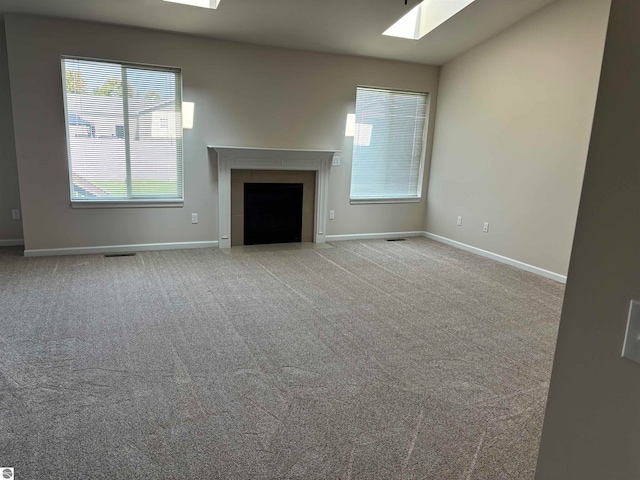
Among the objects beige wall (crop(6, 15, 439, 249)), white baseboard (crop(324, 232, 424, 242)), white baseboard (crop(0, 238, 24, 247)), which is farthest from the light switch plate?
white baseboard (crop(0, 238, 24, 247))

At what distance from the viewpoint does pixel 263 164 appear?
559 centimetres

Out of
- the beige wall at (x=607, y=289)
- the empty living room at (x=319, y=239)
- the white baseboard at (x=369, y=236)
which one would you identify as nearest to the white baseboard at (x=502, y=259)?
the empty living room at (x=319, y=239)

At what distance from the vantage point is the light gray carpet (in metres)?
1.91

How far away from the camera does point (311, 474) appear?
181 cm

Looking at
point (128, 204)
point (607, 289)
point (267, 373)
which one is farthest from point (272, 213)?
point (607, 289)

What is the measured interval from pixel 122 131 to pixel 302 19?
2.43 meters

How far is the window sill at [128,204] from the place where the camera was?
498 cm

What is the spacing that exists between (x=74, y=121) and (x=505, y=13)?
497 centimetres

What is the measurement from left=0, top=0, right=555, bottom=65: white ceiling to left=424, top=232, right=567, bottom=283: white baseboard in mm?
2658

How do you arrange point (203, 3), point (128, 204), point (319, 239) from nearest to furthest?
point (203, 3)
point (128, 204)
point (319, 239)

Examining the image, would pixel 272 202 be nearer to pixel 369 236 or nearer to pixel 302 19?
pixel 369 236

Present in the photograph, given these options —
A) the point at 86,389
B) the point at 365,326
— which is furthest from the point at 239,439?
the point at 365,326

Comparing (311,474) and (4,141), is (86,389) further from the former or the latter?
(4,141)

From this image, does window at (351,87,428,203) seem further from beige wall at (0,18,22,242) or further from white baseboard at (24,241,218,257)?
beige wall at (0,18,22,242)
